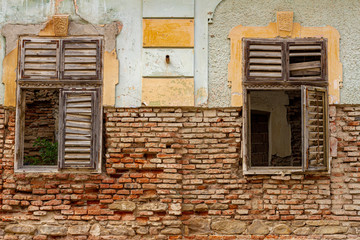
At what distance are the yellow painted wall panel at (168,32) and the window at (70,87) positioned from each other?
704 millimetres

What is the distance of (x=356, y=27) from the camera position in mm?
5223

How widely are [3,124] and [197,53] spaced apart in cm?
294

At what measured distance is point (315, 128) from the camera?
505cm

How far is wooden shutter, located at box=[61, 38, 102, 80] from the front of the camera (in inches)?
203

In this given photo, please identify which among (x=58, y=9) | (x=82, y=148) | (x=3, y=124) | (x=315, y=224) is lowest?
(x=315, y=224)

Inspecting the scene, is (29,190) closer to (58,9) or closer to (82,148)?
(82,148)

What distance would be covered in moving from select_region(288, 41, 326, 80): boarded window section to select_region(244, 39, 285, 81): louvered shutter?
0.54ft

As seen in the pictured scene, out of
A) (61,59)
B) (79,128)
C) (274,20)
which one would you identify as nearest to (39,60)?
(61,59)

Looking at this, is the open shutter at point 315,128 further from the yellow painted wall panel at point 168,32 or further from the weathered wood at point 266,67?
the yellow painted wall panel at point 168,32

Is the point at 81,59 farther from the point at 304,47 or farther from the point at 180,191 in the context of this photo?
the point at 304,47

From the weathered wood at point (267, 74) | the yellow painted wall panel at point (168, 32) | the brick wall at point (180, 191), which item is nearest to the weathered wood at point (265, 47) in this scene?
the weathered wood at point (267, 74)

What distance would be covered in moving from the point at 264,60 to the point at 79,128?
2794 millimetres

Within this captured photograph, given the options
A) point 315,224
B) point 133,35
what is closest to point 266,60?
point 133,35

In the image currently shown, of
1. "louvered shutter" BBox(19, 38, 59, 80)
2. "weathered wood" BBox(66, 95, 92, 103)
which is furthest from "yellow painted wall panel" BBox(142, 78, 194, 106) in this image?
"louvered shutter" BBox(19, 38, 59, 80)
